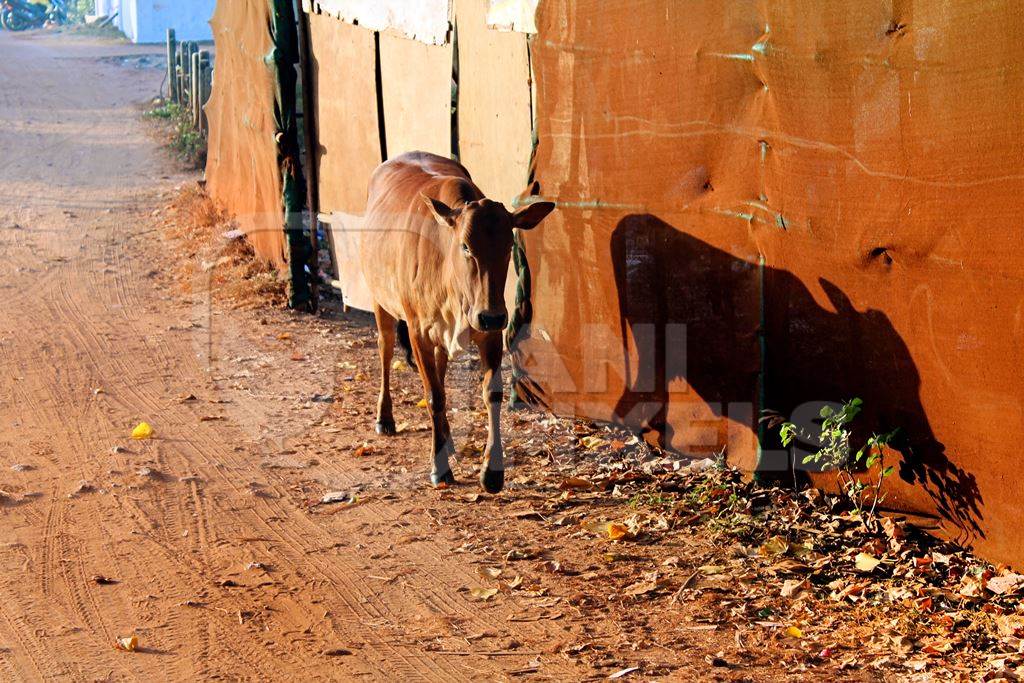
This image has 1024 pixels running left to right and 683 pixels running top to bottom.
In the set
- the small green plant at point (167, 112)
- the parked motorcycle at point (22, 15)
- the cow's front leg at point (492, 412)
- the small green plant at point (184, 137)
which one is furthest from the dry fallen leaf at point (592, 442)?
the parked motorcycle at point (22, 15)

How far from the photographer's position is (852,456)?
564 centimetres

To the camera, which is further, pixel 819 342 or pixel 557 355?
pixel 557 355

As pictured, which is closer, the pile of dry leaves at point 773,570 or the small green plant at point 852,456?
the pile of dry leaves at point 773,570

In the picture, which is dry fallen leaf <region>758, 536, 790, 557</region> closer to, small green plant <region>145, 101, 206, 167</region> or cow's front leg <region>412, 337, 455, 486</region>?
cow's front leg <region>412, 337, 455, 486</region>

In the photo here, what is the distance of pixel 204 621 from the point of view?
4938 millimetres

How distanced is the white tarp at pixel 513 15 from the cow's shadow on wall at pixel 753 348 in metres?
1.44

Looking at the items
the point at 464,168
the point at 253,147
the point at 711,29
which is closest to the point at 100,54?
the point at 253,147

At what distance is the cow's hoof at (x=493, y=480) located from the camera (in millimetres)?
6367

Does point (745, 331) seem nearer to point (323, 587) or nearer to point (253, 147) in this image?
point (323, 587)

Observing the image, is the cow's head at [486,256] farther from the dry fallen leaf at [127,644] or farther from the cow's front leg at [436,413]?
the dry fallen leaf at [127,644]

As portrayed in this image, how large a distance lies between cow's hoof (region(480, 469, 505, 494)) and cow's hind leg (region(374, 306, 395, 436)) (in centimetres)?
117

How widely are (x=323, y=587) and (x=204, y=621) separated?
1.87 ft

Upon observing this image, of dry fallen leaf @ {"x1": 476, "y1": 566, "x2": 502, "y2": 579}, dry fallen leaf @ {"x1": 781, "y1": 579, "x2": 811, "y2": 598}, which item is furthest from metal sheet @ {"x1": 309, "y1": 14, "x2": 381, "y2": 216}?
dry fallen leaf @ {"x1": 781, "y1": 579, "x2": 811, "y2": 598}

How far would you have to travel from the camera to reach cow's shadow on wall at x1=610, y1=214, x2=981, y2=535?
5.30 metres
